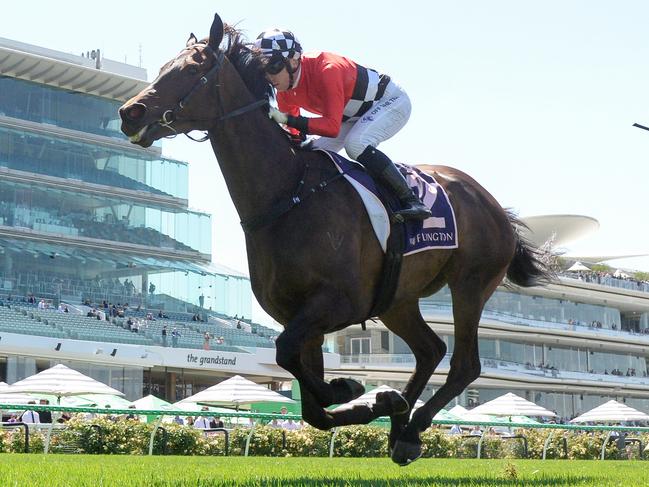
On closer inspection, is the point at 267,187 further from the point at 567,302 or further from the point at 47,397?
the point at 567,302

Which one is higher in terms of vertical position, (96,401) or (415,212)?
(415,212)

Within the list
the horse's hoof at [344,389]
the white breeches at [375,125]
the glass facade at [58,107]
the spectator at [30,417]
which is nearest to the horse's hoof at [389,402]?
the horse's hoof at [344,389]

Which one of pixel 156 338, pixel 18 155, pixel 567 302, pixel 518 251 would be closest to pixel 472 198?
pixel 518 251

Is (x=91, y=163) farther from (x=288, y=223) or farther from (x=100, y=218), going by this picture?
(x=288, y=223)

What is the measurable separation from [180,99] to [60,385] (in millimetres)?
21805

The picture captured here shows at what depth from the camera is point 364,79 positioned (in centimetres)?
685

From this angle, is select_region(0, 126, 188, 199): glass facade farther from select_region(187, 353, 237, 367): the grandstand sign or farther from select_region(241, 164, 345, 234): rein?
select_region(241, 164, 345, 234): rein

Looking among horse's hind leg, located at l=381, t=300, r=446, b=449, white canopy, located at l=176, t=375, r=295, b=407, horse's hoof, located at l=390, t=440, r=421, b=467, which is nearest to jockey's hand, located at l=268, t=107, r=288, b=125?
horse's hind leg, located at l=381, t=300, r=446, b=449

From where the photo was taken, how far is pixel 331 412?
5984mm

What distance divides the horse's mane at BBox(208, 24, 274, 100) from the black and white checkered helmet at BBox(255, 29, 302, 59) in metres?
0.06

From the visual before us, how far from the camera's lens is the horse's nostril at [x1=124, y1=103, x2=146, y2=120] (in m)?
5.79

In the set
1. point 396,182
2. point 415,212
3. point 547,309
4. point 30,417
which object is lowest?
point 30,417

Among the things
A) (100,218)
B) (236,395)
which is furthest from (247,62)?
(100,218)

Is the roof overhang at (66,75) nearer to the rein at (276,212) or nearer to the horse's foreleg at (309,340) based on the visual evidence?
the rein at (276,212)
